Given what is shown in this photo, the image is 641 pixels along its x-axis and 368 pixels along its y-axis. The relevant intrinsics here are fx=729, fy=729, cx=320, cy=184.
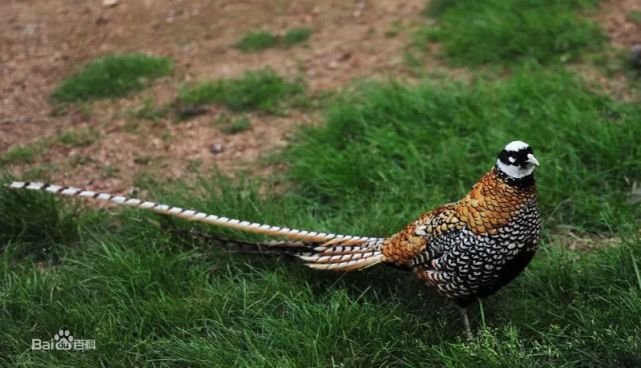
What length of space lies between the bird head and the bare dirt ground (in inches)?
83.4

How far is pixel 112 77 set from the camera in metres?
5.88

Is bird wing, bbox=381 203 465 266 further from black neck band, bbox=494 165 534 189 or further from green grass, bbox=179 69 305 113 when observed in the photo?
green grass, bbox=179 69 305 113

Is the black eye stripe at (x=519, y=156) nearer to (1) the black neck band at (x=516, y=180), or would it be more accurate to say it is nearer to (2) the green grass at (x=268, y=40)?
(1) the black neck band at (x=516, y=180)

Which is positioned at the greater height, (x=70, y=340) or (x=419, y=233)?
(x=419, y=233)

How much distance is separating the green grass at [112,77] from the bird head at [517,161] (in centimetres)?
370

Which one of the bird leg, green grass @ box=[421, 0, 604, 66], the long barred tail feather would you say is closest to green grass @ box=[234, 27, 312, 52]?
green grass @ box=[421, 0, 604, 66]

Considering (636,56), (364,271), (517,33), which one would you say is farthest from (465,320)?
(517,33)

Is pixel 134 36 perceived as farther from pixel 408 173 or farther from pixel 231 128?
pixel 408 173

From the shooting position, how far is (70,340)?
3.17m

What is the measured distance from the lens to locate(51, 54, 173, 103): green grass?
18.8 feet

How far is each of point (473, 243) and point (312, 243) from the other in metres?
0.84

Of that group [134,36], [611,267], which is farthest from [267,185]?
[134,36]

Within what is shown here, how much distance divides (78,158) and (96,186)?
398 millimetres

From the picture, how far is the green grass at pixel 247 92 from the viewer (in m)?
5.51
